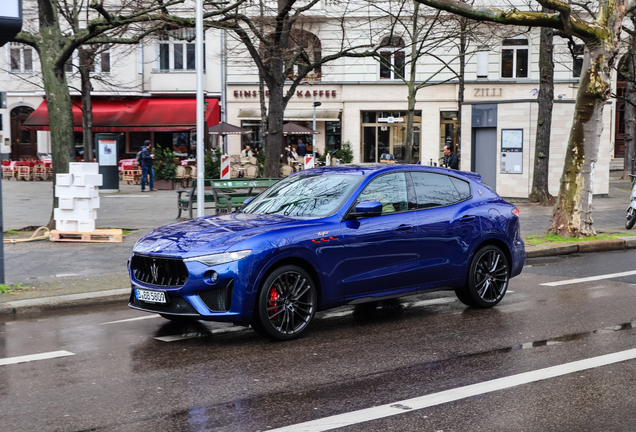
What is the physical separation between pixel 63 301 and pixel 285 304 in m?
3.39

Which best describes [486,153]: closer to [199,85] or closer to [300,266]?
[199,85]

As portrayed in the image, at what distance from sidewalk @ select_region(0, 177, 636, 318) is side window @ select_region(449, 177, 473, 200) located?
420 centimetres

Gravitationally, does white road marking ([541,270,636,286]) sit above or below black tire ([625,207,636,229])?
below

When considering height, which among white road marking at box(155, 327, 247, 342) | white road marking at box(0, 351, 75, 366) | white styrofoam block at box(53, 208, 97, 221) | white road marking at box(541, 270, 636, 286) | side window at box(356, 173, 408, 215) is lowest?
white road marking at box(0, 351, 75, 366)

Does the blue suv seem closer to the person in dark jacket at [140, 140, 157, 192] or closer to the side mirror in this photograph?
the side mirror

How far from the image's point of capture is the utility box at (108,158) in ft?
88.7

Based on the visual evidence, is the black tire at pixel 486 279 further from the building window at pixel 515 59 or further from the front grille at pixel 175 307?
the building window at pixel 515 59

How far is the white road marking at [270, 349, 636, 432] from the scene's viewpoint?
190 inches

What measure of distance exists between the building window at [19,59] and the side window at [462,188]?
1470 inches

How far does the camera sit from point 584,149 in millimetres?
14531

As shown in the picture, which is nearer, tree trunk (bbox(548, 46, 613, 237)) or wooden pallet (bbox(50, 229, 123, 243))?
wooden pallet (bbox(50, 229, 123, 243))

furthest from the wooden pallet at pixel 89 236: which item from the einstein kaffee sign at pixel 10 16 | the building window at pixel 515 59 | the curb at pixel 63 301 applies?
the building window at pixel 515 59

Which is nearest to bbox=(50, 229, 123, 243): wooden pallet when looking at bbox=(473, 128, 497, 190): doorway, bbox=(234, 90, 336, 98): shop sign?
bbox=(473, 128, 497, 190): doorway

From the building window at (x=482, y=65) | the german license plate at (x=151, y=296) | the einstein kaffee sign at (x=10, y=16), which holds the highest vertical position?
the building window at (x=482, y=65)
